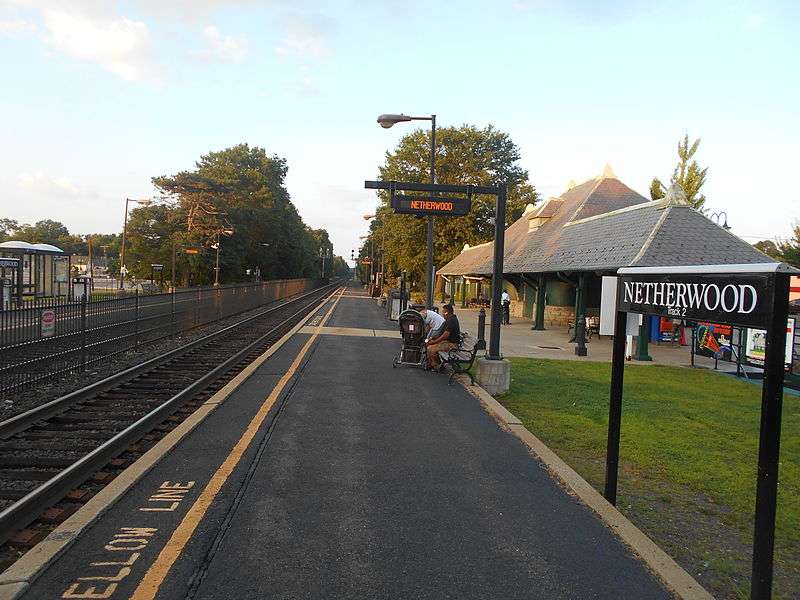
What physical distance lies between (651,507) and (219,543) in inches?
150

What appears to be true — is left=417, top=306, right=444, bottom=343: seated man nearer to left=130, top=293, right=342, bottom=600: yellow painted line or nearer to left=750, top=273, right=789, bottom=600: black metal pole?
left=130, top=293, right=342, bottom=600: yellow painted line

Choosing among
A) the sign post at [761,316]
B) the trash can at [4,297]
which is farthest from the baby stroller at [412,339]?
the sign post at [761,316]

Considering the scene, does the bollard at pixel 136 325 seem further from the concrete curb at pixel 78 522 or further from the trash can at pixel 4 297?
the concrete curb at pixel 78 522

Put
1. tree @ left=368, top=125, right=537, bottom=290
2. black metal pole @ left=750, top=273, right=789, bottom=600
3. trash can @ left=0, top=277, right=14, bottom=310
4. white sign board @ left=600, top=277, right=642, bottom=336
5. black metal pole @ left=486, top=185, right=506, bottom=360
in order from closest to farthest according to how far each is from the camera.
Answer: black metal pole @ left=750, top=273, right=789, bottom=600 → white sign board @ left=600, top=277, right=642, bottom=336 → trash can @ left=0, top=277, right=14, bottom=310 → black metal pole @ left=486, top=185, right=506, bottom=360 → tree @ left=368, top=125, right=537, bottom=290

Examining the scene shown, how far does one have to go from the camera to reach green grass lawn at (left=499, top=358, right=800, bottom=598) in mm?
4785

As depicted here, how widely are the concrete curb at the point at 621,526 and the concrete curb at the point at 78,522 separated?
401 centimetres

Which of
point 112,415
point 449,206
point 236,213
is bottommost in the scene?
point 112,415

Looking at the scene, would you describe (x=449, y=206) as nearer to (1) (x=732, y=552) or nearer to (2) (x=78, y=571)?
(1) (x=732, y=552)

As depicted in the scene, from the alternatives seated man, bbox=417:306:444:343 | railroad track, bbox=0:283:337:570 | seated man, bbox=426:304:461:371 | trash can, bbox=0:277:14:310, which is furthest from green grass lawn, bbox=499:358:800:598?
trash can, bbox=0:277:14:310

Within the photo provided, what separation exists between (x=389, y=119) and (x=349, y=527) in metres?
14.6

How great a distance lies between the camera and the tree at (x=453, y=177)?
53.2 m

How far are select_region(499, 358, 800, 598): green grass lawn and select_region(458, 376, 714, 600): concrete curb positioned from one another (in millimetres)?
190

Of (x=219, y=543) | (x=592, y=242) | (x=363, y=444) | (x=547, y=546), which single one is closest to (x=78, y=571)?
(x=219, y=543)

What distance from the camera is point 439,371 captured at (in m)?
13.0
